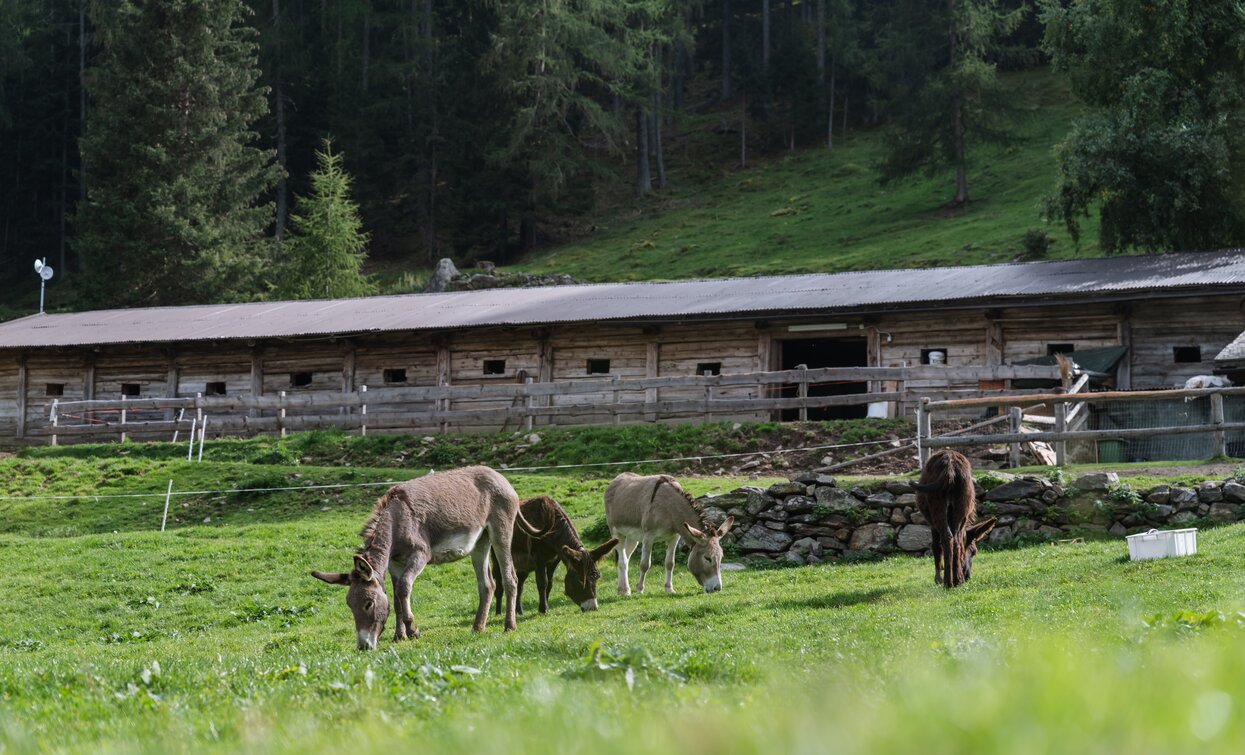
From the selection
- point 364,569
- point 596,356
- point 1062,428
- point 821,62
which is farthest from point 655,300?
point 821,62

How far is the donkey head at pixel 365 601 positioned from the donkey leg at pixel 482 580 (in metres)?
1.46

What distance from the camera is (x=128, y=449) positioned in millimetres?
30219

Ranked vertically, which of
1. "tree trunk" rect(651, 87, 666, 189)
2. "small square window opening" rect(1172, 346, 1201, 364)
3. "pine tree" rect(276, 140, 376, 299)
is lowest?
"small square window opening" rect(1172, 346, 1201, 364)

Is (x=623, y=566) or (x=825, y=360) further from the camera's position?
(x=825, y=360)

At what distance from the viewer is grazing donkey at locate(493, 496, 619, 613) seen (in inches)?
554

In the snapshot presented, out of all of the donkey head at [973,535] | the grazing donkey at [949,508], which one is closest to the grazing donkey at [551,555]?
the grazing donkey at [949,508]

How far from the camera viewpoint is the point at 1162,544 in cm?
1344

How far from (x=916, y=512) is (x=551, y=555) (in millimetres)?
5705

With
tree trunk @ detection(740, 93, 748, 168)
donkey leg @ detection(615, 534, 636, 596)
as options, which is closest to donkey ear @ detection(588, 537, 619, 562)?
donkey leg @ detection(615, 534, 636, 596)

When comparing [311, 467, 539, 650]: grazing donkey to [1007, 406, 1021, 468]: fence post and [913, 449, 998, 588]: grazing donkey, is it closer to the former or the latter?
[913, 449, 998, 588]: grazing donkey

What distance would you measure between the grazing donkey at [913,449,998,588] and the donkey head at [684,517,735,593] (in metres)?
2.72

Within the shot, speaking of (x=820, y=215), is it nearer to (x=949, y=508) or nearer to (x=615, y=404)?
(x=615, y=404)

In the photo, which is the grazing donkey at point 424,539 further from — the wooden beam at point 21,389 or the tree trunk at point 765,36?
the tree trunk at point 765,36

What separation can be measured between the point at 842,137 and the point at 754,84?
271 inches
